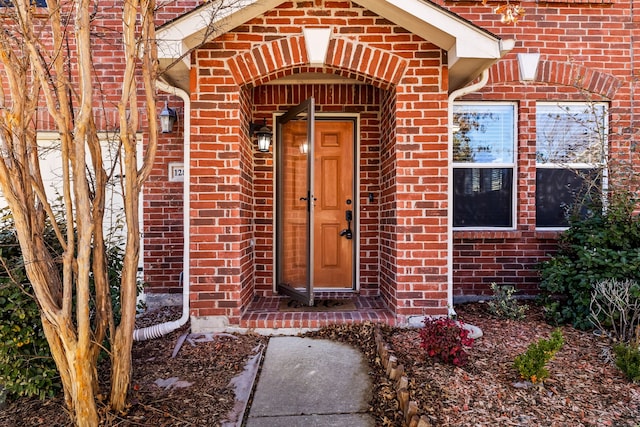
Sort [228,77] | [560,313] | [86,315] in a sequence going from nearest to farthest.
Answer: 1. [86,315]
2. [228,77]
3. [560,313]

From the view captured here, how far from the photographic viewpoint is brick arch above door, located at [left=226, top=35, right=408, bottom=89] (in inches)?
148

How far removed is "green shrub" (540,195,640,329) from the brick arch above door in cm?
264

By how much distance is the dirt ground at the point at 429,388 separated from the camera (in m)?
2.45

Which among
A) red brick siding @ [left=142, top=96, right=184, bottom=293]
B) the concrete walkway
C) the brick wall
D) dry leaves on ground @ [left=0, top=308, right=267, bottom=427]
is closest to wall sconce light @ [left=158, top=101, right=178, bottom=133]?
red brick siding @ [left=142, top=96, right=184, bottom=293]

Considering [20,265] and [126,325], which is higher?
[20,265]

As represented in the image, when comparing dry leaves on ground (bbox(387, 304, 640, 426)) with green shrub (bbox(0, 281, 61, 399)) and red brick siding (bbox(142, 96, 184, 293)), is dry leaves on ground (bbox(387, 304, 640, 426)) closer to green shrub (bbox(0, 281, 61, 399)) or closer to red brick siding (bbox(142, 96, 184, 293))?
green shrub (bbox(0, 281, 61, 399))

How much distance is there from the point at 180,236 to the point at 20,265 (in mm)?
2447

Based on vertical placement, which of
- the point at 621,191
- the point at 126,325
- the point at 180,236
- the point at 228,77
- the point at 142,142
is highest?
the point at 228,77

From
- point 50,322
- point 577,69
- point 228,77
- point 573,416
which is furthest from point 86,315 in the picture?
point 577,69

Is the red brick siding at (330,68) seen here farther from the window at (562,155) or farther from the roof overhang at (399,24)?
the window at (562,155)

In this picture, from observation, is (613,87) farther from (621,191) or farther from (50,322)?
(50,322)

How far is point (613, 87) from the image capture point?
4.97m

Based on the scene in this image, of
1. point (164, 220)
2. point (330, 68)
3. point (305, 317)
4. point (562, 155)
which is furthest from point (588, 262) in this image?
point (164, 220)

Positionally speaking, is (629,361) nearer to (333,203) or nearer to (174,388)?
(333,203)
